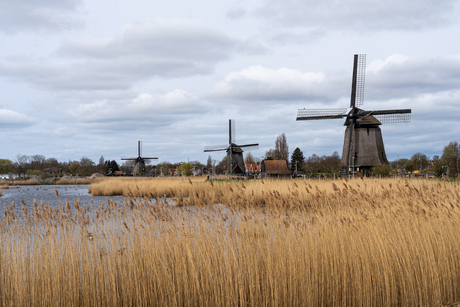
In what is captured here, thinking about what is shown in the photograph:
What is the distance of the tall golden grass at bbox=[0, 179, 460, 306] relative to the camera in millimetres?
3805

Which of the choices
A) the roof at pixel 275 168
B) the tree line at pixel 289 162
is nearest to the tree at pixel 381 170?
the tree line at pixel 289 162

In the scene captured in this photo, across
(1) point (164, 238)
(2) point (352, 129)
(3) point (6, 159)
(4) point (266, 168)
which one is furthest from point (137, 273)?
(3) point (6, 159)

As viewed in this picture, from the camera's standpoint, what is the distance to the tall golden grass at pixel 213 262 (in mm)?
3805

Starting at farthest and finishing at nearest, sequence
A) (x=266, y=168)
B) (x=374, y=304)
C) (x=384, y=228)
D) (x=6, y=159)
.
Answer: (x=6, y=159)
(x=266, y=168)
(x=384, y=228)
(x=374, y=304)

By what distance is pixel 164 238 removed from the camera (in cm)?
412

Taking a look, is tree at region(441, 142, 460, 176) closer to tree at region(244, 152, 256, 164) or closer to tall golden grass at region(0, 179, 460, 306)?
tree at region(244, 152, 256, 164)

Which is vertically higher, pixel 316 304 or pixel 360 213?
pixel 360 213

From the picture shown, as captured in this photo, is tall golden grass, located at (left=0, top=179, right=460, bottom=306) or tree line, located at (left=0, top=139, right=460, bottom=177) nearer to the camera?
tall golden grass, located at (left=0, top=179, right=460, bottom=306)

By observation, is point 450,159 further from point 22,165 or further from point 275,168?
point 22,165

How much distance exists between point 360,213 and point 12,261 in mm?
4473

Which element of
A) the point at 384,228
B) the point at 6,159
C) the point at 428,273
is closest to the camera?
the point at 428,273

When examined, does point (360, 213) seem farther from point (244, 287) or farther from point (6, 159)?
point (6, 159)

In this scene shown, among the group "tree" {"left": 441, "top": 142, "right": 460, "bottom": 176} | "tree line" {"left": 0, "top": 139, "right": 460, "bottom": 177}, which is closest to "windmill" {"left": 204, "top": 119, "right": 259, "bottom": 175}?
"tree line" {"left": 0, "top": 139, "right": 460, "bottom": 177}

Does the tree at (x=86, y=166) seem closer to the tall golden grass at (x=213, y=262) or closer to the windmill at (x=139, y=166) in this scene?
the windmill at (x=139, y=166)
